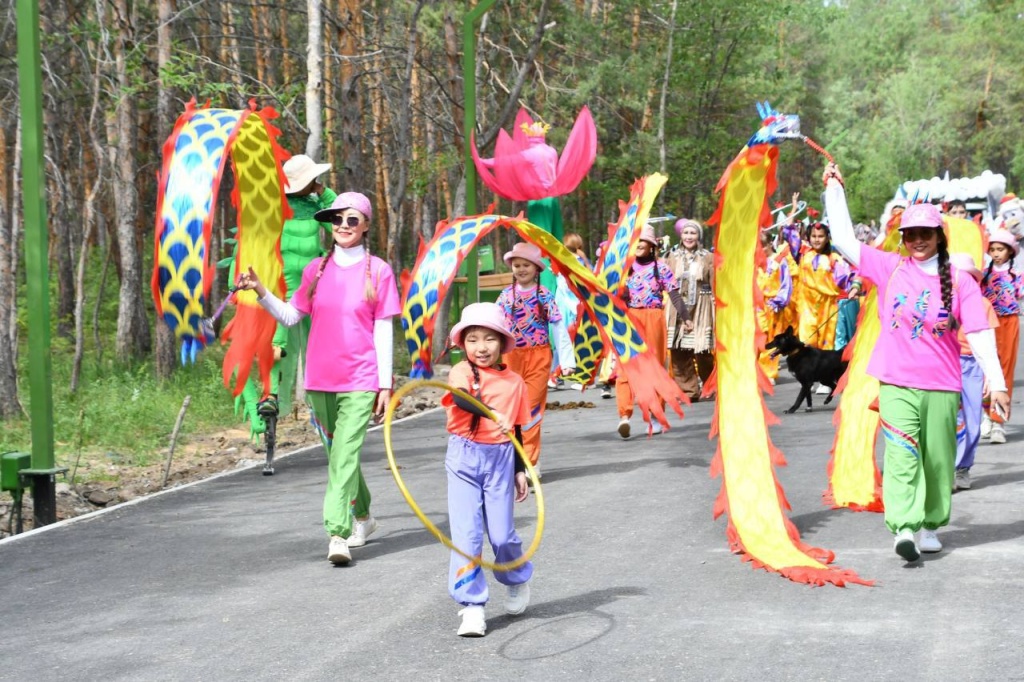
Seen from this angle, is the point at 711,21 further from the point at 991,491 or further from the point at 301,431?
the point at 991,491

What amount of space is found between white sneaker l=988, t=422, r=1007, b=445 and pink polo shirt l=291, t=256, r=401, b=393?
19.7 ft

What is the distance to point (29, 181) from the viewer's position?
9203mm

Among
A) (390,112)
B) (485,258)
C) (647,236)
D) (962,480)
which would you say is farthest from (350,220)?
(390,112)

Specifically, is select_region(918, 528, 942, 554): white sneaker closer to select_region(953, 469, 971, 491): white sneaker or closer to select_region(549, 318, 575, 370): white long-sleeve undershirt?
select_region(953, 469, 971, 491): white sneaker

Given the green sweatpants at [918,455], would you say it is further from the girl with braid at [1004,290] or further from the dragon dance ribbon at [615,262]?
the dragon dance ribbon at [615,262]

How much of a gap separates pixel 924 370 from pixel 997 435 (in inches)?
191

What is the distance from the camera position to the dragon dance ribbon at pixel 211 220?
7.12 meters

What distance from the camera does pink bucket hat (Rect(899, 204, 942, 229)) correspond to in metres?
7.11

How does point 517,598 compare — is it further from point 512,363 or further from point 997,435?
point 997,435

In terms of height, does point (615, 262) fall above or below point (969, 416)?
above

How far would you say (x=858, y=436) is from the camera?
882cm

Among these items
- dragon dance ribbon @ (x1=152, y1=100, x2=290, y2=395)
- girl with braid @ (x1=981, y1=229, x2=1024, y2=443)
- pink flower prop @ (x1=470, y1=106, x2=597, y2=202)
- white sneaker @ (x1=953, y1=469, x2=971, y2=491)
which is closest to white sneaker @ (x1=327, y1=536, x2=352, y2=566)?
dragon dance ribbon @ (x1=152, y1=100, x2=290, y2=395)

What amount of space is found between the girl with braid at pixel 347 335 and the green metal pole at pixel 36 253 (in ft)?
7.96

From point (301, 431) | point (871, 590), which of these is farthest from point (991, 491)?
point (301, 431)
